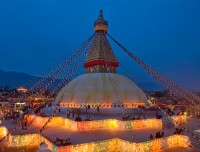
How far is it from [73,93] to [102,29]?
867 cm

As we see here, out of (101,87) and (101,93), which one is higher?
(101,87)

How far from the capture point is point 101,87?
816 inches

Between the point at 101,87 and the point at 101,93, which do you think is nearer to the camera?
the point at 101,93

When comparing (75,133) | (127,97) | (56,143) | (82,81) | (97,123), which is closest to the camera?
(56,143)

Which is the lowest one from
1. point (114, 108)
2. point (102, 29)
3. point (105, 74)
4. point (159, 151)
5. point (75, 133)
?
point (159, 151)

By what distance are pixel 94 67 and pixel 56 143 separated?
43.1 ft

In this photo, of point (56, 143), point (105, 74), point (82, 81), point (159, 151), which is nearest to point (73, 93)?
point (82, 81)

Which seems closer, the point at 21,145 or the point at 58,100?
the point at 21,145

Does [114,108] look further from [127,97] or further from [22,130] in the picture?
[22,130]

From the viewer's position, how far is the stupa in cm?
1994

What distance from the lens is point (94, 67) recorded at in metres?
23.7

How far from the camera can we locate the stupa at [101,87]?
19938 millimetres

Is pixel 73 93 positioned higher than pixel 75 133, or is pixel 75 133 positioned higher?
pixel 73 93

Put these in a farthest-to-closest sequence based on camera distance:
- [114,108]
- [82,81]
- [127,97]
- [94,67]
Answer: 1. [94,67]
2. [82,81]
3. [127,97]
4. [114,108]
